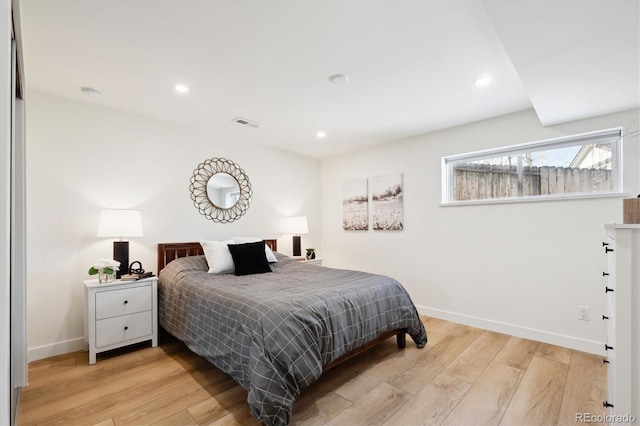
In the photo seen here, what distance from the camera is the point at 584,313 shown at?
8.82ft

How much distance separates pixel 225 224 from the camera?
3.88 m

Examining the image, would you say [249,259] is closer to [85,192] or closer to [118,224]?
[118,224]

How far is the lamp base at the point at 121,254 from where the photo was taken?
2842mm

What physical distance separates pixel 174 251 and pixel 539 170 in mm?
4111

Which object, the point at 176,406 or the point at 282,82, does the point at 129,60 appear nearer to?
the point at 282,82

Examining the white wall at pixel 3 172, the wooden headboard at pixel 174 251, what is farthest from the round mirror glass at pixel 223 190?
the white wall at pixel 3 172

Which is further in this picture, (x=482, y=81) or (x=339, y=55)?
(x=482, y=81)

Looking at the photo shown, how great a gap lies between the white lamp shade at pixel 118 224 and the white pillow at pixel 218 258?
0.67 metres

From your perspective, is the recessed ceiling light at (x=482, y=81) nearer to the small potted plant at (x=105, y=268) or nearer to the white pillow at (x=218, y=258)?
the white pillow at (x=218, y=258)

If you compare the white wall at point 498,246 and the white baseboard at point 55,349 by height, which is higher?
the white wall at point 498,246

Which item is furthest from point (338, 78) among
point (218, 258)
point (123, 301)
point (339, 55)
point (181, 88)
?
point (123, 301)

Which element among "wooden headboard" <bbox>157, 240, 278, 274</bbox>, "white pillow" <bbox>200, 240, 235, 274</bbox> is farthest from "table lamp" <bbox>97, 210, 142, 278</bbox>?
"white pillow" <bbox>200, 240, 235, 274</bbox>

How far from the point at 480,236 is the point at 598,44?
2062mm

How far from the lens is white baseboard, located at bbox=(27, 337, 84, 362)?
2.53m
